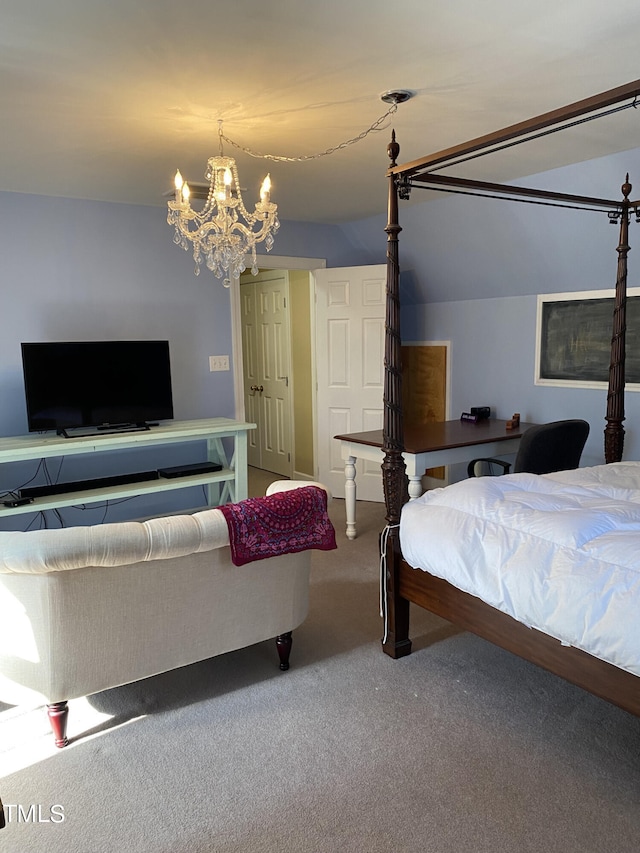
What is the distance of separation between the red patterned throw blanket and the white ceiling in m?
1.58

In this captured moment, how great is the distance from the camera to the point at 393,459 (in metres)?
2.69

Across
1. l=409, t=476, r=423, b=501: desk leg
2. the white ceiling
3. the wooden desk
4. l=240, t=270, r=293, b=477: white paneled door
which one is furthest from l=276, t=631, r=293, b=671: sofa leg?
l=240, t=270, r=293, b=477: white paneled door

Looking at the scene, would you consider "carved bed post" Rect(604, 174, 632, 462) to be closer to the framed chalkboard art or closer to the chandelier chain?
the framed chalkboard art

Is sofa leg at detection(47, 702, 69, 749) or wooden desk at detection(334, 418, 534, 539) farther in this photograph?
wooden desk at detection(334, 418, 534, 539)

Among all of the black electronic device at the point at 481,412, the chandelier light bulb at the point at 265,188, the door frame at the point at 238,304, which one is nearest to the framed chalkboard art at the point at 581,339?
the black electronic device at the point at 481,412

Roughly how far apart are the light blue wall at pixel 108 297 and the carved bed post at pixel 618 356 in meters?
2.69

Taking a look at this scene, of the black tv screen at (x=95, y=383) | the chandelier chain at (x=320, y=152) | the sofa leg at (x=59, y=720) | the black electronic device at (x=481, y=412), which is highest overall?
the chandelier chain at (x=320, y=152)

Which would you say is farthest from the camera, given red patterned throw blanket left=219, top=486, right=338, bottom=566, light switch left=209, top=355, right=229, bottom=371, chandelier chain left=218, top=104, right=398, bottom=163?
light switch left=209, top=355, right=229, bottom=371

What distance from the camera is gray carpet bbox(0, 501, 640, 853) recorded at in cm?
180

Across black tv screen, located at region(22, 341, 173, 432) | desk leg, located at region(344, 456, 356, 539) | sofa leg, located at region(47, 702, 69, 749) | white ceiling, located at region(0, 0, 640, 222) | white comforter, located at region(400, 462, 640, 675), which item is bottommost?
sofa leg, located at region(47, 702, 69, 749)

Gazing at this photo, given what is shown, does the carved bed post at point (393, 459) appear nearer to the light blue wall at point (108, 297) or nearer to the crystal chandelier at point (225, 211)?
the crystal chandelier at point (225, 211)

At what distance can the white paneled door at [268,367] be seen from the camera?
602 centimetres

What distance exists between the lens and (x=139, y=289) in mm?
4578

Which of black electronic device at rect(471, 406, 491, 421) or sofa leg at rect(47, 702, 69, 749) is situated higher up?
black electronic device at rect(471, 406, 491, 421)
